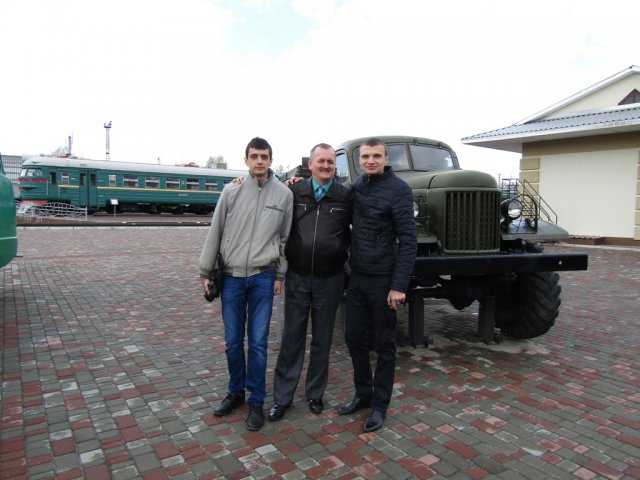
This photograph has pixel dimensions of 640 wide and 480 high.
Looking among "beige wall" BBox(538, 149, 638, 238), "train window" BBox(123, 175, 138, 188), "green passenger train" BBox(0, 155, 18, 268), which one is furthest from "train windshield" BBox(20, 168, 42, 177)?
"beige wall" BBox(538, 149, 638, 238)

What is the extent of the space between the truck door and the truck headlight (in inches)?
1021

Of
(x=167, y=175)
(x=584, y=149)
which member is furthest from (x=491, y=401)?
(x=167, y=175)

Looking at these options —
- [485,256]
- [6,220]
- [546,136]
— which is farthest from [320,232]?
[546,136]

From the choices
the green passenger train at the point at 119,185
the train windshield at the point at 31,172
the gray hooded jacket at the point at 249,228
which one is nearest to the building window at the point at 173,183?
the green passenger train at the point at 119,185

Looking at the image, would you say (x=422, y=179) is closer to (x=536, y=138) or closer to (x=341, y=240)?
(x=341, y=240)

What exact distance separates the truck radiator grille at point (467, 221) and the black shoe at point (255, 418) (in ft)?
7.43

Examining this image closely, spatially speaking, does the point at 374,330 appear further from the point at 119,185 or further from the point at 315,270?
the point at 119,185

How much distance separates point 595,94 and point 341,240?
17675mm

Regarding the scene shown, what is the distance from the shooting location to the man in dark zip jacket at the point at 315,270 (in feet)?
11.4

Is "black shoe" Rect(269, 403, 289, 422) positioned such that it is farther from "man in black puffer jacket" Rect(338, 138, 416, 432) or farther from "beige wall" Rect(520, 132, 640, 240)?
"beige wall" Rect(520, 132, 640, 240)

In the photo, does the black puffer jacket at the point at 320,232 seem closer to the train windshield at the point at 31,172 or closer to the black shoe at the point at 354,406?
the black shoe at the point at 354,406

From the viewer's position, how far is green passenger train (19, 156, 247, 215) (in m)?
25.4

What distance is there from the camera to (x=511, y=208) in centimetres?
502

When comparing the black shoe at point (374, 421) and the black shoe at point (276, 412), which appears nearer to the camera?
the black shoe at point (374, 421)
